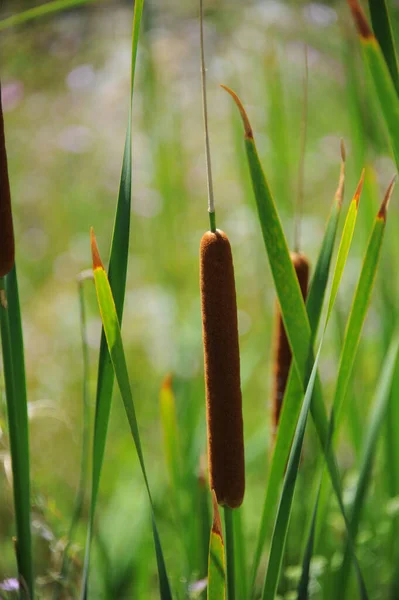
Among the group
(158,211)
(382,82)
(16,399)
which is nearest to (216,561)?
(16,399)

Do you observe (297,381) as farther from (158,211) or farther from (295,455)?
(158,211)

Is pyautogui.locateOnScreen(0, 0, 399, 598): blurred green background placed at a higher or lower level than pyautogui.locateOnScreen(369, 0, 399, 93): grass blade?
higher

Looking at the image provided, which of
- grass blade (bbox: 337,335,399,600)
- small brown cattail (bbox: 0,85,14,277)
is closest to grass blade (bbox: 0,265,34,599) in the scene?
small brown cattail (bbox: 0,85,14,277)

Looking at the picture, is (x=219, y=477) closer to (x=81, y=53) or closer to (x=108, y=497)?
A: (x=108, y=497)

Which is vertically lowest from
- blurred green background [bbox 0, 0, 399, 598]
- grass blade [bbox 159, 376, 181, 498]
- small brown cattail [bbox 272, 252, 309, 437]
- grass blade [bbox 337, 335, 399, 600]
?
grass blade [bbox 337, 335, 399, 600]

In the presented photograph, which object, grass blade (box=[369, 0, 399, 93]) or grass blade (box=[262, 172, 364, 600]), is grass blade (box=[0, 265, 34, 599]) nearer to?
grass blade (box=[262, 172, 364, 600])

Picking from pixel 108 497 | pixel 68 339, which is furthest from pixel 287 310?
pixel 68 339
